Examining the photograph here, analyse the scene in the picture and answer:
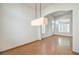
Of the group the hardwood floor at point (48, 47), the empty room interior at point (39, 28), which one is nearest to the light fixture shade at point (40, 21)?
the empty room interior at point (39, 28)

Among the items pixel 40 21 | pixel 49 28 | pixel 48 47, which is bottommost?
pixel 48 47

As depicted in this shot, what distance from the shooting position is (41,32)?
6.92 feet

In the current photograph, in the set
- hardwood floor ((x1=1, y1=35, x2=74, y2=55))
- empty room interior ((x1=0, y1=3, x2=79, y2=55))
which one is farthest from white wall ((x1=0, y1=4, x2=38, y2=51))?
hardwood floor ((x1=1, y1=35, x2=74, y2=55))

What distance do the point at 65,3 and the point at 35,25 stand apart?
70 centimetres

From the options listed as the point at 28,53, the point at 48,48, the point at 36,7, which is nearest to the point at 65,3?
the point at 36,7

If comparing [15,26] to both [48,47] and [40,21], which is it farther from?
[48,47]

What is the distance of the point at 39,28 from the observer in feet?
6.86

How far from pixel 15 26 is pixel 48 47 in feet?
2.43

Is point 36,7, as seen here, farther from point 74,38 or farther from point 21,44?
point 74,38

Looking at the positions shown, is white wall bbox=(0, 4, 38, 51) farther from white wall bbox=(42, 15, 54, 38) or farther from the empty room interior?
white wall bbox=(42, 15, 54, 38)

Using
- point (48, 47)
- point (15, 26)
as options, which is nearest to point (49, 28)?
point (48, 47)

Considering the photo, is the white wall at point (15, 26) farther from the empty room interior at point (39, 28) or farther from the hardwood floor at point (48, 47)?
the hardwood floor at point (48, 47)

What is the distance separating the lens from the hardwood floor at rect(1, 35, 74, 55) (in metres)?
2.02

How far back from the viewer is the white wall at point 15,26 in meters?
2.02
